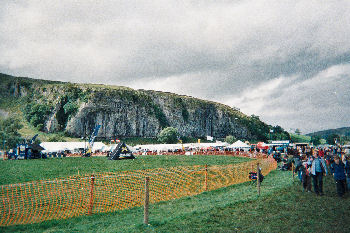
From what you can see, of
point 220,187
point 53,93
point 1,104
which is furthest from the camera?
point 53,93

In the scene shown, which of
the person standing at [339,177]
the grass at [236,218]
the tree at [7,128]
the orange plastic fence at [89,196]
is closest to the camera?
the grass at [236,218]

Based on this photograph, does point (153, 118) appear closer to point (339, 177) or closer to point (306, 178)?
point (306, 178)

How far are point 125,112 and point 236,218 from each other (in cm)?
14645

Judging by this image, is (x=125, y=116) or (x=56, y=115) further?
(x=125, y=116)

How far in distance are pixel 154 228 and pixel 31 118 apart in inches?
5145

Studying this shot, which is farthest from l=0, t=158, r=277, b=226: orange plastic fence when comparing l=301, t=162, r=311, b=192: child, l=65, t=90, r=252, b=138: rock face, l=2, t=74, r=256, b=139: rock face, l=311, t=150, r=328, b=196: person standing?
l=65, t=90, r=252, b=138: rock face

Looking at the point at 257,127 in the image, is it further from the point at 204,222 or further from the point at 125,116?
the point at 204,222

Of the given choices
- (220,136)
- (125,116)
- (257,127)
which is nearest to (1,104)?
(125,116)

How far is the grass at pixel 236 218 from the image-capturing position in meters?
5.74

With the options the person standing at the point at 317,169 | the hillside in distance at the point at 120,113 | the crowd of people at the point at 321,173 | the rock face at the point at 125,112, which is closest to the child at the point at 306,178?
the crowd of people at the point at 321,173

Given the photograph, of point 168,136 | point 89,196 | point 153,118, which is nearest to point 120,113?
point 153,118

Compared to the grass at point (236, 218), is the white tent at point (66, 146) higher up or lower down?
higher up

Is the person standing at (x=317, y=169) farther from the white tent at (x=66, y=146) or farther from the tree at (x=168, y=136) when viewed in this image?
the tree at (x=168, y=136)

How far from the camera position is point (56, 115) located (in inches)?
5002
